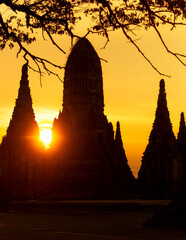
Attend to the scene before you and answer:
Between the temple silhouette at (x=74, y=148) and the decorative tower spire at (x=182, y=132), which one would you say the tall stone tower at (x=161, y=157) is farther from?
the decorative tower spire at (x=182, y=132)

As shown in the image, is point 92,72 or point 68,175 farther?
point 92,72

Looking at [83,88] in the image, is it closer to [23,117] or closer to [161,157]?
[23,117]

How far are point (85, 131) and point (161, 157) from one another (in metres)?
8.43

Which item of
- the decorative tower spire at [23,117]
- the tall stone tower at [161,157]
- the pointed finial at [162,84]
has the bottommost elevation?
the tall stone tower at [161,157]

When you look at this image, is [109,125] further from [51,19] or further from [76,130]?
[51,19]

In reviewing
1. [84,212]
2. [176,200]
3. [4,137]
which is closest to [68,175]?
[4,137]

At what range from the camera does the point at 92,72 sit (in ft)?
168

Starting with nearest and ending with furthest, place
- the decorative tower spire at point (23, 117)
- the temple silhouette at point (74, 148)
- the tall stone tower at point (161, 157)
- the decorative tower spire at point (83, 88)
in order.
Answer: the temple silhouette at point (74, 148)
the tall stone tower at point (161, 157)
the decorative tower spire at point (23, 117)
the decorative tower spire at point (83, 88)

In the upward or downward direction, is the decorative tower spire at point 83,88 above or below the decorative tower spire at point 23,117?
above

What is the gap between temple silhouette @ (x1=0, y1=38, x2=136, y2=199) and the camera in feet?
144

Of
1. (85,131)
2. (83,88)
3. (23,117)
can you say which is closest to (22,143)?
(23,117)

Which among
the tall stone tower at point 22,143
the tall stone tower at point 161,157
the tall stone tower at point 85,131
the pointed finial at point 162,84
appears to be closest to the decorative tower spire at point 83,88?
the tall stone tower at point 85,131

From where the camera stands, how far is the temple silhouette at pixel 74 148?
1725 inches

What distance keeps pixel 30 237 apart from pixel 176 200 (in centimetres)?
528
